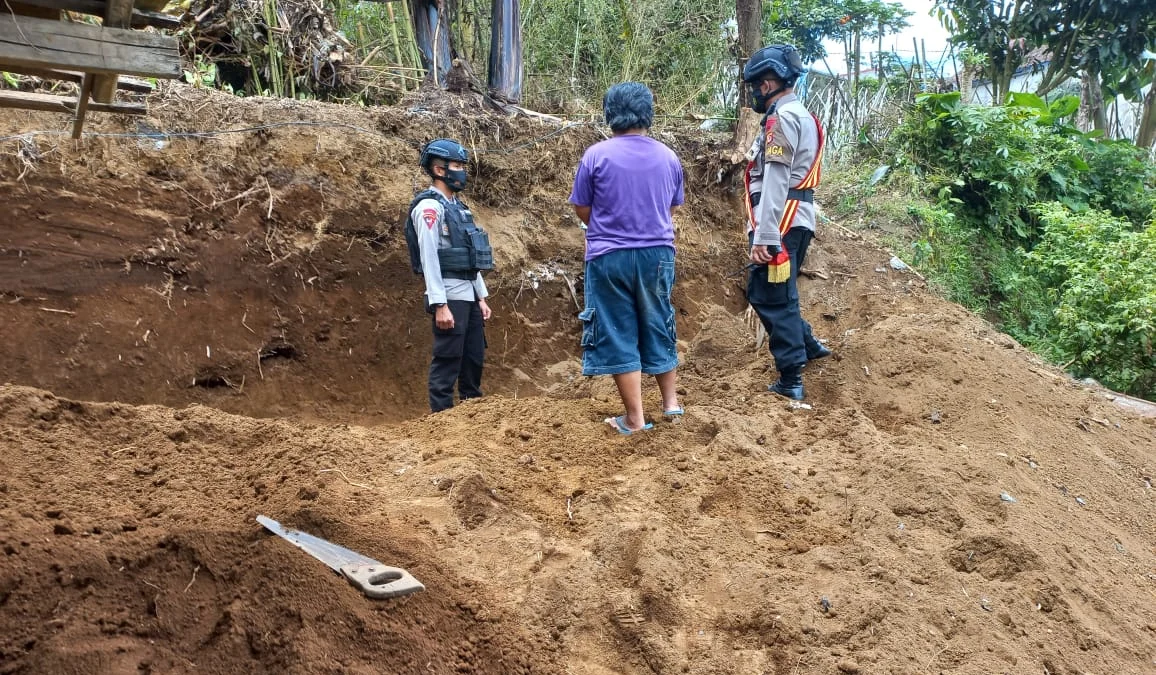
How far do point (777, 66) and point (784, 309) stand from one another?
1.32m

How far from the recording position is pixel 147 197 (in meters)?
5.73

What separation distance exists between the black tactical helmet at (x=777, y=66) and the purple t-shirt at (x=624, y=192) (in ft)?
2.92

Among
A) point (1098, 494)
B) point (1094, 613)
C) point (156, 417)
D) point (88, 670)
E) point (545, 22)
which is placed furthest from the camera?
point (545, 22)

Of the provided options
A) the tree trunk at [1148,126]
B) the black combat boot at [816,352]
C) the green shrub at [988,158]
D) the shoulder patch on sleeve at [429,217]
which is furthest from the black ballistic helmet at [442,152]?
the tree trunk at [1148,126]

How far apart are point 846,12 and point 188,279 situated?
37.7 feet

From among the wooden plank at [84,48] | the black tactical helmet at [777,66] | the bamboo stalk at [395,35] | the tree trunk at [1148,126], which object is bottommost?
the wooden plank at [84,48]

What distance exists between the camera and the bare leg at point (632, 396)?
3.92 m

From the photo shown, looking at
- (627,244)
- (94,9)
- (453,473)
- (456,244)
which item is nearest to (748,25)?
(456,244)

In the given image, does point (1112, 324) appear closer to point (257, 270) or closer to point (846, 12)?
point (257, 270)

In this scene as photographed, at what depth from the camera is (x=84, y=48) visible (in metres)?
2.32

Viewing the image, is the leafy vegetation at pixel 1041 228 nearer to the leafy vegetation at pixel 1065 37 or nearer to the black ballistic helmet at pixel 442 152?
the leafy vegetation at pixel 1065 37

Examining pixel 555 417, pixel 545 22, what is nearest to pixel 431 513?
pixel 555 417

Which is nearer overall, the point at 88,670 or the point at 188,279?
the point at 88,670

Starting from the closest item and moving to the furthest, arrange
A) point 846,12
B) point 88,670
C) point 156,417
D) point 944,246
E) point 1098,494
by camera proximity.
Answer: point 88,670, point 156,417, point 1098,494, point 944,246, point 846,12
